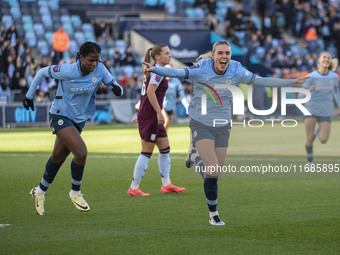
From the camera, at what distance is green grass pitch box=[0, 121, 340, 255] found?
7168 millimetres

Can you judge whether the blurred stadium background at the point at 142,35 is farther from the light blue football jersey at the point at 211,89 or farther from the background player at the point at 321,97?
the light blue football jersey at the point at 211,89

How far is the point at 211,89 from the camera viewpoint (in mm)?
8695

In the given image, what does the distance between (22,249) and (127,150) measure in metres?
12.2

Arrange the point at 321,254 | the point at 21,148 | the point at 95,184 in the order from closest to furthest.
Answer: the point at 321,254 < the point at 95,184 < the point at 21,148

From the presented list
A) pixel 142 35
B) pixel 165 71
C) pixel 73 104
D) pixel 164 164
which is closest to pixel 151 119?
pixel 164 164

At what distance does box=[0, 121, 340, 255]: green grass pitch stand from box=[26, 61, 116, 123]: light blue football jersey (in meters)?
1.28

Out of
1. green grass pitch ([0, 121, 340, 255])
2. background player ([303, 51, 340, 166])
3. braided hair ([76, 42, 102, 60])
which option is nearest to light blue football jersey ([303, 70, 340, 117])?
background player ([303, 51, 340, 166])

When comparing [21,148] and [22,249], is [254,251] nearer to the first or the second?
[22,249]

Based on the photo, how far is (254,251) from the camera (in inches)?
271

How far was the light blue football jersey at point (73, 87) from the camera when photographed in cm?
916

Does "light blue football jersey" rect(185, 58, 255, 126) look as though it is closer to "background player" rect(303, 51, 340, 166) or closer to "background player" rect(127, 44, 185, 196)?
"background player" rect(127, 44, 185, 196)

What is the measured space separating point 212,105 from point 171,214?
1483 millimetres

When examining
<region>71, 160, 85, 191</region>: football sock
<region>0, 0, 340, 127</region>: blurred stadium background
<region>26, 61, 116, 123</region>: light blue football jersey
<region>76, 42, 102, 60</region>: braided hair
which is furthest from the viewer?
<region>0, 0, 340, 127</region>: blurred stadium background

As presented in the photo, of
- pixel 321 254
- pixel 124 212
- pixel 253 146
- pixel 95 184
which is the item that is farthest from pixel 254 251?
pixel 253 146
